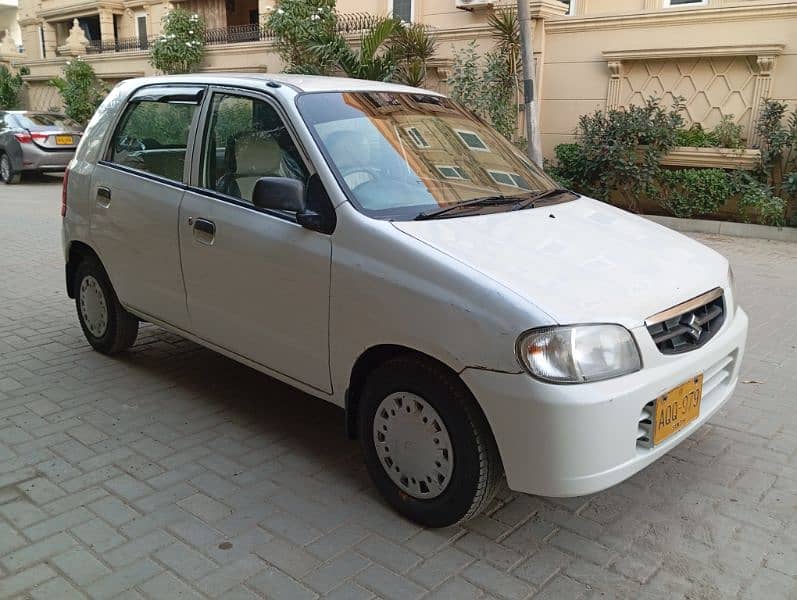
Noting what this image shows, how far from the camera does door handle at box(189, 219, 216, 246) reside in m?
3.83

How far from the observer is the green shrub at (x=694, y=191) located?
10.4m

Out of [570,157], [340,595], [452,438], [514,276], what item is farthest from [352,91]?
[570,157]

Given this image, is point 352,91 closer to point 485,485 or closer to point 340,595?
point 485,485

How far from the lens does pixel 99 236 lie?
4.74m

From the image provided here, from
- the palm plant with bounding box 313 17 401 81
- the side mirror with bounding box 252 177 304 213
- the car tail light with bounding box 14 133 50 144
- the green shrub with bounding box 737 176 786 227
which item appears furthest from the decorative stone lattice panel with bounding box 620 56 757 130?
the car tail light with bounding box 14 133 50 144

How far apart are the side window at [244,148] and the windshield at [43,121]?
1439 centimetres

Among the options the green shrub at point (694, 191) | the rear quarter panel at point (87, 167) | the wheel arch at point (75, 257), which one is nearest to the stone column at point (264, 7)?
the green shrub at point (694, 191)

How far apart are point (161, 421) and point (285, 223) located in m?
1.49

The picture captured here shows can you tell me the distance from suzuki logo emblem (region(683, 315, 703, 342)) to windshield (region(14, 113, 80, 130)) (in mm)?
16569

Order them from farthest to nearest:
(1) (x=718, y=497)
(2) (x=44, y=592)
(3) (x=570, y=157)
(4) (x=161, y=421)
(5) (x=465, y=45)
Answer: (5) (x=465, y=45)
(3) (x=570, y=157)
(4) (x=161, y=421)
(1) (x=718, y=497)
(2) (x=44, y=592)

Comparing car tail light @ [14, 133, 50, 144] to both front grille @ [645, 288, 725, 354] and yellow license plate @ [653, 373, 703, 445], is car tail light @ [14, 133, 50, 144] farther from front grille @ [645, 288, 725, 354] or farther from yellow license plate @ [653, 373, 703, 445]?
yellow license plate @ [653, 373, 703, 445]

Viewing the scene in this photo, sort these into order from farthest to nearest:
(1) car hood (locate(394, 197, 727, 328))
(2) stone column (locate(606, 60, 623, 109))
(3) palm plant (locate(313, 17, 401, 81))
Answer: (3) palm plant (locate(313, 17, 401, 81)) → (2) stone column (locate(606, 60, 623, 109)) → (1) car hood (locate(394, 197, 727, 328))

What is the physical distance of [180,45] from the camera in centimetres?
1933

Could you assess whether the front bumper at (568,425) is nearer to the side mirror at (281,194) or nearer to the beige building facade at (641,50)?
the side mirror at (281,194)
